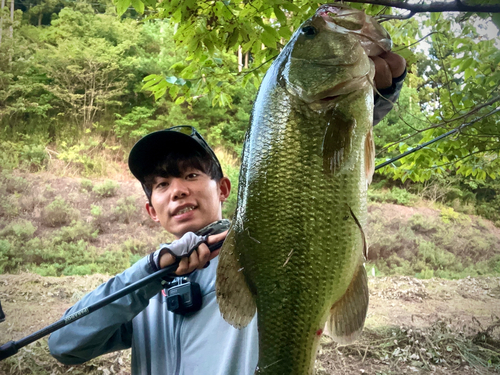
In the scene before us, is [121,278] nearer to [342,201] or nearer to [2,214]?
[342,201]

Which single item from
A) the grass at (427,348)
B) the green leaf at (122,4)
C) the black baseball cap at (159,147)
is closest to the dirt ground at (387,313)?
the grass at (427,348)

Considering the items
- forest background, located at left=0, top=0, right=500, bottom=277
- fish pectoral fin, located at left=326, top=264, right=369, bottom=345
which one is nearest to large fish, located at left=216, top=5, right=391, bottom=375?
fish pectoral fin, located at left=326, top=264, right=369, bottom=345

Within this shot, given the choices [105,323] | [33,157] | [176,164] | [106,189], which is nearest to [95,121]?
[33,157]

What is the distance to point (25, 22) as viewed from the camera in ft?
17.7

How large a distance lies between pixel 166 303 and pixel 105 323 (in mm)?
195

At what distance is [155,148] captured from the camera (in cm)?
125

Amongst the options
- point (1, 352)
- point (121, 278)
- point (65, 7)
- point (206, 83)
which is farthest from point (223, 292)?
point (65, 7)

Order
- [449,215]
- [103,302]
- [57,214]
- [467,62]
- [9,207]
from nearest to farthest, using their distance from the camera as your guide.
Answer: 1. [103,302]
2. [467,62]
3. [9,207]
4. [57,214]
5. [449,215]

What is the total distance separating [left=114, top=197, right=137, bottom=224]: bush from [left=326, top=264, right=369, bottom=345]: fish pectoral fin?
449 cm

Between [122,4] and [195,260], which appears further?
[122,4]

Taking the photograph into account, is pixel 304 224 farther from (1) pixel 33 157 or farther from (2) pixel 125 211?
(1) pixel 33 157

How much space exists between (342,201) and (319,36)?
12.6 inches

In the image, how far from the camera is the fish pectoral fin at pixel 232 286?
604 millimetres

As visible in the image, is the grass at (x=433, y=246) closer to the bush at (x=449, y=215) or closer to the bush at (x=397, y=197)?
the bush at (x=449, y=215)
